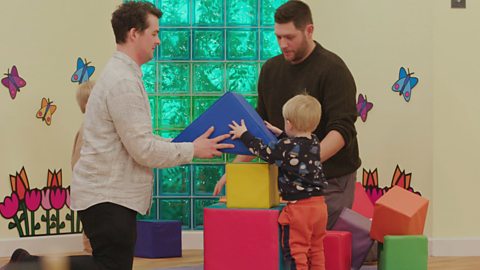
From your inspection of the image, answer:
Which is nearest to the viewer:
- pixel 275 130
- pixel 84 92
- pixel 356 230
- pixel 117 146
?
pixel 117 146

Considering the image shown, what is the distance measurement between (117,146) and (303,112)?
3.23 ft

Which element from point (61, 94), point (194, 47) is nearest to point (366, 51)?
point (194, 47)

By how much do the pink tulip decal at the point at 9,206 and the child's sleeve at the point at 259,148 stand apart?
300 centimetres

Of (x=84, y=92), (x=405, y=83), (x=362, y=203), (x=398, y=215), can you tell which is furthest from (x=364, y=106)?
(x=84, y=92)

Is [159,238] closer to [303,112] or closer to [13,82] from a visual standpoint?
[13,82]

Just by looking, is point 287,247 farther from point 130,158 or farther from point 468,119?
point 468,119

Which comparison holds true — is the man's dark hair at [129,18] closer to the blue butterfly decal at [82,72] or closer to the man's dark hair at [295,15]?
the man's dark hair at [295,15]

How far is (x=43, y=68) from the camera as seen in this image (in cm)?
612

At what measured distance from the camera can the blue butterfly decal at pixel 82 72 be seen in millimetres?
6234

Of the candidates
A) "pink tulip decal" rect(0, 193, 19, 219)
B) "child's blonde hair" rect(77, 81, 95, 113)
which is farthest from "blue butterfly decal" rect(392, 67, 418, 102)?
"pink tulip decal" rect(0, 193, 19, 219)

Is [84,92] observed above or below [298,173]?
above

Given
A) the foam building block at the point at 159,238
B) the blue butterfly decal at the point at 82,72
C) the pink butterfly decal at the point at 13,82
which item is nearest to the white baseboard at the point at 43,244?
the foam building block at the point at 159,238

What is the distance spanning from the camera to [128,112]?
316 centimetres

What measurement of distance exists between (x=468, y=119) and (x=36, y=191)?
3551 mm
